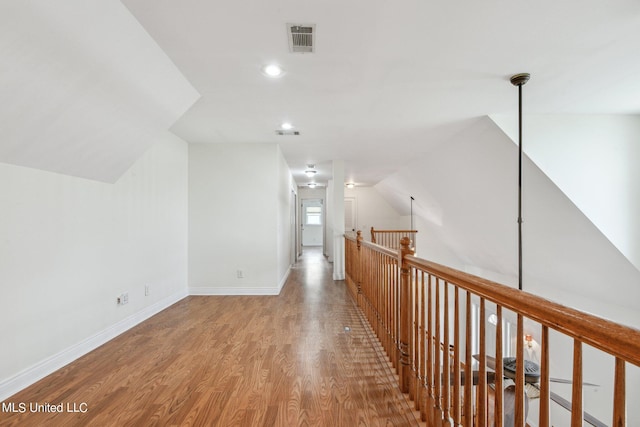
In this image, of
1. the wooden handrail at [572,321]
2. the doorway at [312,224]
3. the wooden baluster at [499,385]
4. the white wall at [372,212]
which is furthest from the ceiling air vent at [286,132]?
the doorway at [312,224]

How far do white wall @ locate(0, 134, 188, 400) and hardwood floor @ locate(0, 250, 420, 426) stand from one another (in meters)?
0.19

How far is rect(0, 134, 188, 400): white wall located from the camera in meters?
1.89

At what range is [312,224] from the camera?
1335 cm

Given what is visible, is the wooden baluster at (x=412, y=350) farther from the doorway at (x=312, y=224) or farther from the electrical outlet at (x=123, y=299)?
the doorway at (x=312, y=224)

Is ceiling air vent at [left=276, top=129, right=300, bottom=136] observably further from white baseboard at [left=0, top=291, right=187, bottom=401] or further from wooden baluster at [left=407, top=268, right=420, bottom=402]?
wooden baluster at [left=407, top=268, right=420, bottom=402]

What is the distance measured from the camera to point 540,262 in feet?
13.3

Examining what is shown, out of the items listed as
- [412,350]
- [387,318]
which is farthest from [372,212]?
[412,350]

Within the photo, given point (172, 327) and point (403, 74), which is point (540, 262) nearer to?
point (403, 74)

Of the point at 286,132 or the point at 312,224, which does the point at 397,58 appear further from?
the point at 312,224

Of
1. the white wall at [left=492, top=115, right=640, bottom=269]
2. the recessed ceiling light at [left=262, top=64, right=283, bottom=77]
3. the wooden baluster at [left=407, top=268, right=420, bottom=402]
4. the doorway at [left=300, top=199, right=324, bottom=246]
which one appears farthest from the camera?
the doorway at [left=300, top=199, right=324, bottom=246]

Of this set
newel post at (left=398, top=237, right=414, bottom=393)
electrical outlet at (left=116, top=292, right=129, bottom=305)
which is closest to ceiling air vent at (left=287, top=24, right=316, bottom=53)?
newel post at (left=398, top=237, right=414, bottom=393)

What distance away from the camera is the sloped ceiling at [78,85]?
4.83ft

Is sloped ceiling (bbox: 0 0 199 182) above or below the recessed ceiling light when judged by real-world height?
below

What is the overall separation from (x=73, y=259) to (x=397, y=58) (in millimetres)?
2867
